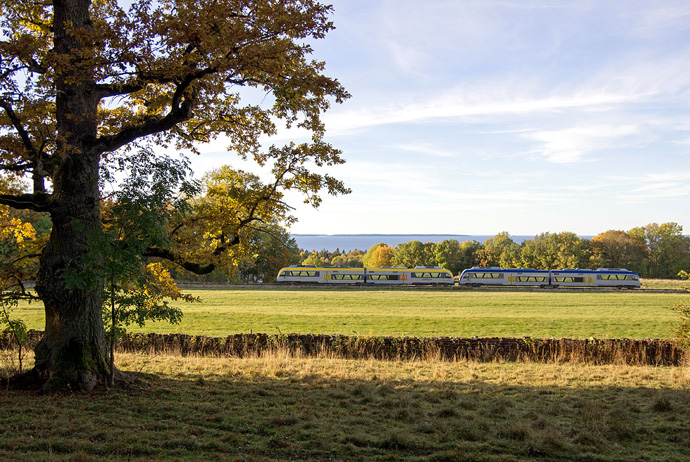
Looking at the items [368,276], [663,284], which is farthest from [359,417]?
[663,284]

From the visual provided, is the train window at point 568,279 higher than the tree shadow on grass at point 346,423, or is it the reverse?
the tree shadow on grass at point 346,423

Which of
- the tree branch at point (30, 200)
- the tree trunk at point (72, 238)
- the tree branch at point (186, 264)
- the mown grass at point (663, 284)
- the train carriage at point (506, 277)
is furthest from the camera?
the train carriage at point (506, 277)

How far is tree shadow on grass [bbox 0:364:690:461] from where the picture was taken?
5.95m

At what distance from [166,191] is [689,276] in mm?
11585

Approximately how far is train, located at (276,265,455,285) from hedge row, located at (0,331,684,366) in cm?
5343

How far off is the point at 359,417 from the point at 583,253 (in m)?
102

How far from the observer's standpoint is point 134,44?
8211 millimetres

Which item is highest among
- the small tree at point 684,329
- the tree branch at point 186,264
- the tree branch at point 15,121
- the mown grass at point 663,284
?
the tree branch at point 15,121

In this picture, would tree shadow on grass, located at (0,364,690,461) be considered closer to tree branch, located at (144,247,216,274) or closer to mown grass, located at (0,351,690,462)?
mown grass, located at (0,351,690,462)

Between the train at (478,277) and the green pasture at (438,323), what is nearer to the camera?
the green pasture at (438,323)

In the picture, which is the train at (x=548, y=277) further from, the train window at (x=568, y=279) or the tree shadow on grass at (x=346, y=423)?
the tree shadow on grass at (x=346, y=423)

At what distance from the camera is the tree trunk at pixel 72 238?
8.73m

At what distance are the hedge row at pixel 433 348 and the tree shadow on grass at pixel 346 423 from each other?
3708 millimetres

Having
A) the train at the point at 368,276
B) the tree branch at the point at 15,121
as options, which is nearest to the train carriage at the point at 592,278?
the train at the point at 368,276
